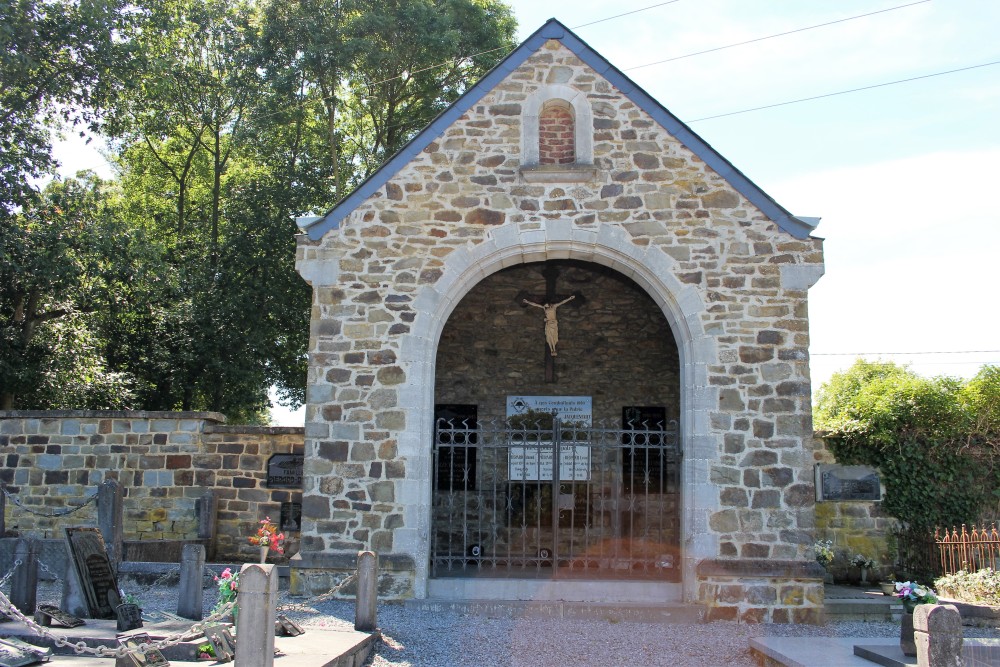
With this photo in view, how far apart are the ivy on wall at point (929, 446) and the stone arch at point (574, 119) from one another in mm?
4958

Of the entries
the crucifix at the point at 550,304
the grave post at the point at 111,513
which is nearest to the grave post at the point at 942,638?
the crucifix at the point at 550,304

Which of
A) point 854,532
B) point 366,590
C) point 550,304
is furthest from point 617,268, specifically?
point 854,532

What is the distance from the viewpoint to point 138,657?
19.3ft

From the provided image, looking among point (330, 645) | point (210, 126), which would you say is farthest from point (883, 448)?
point (210, 126)

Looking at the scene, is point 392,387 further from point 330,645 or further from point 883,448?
point 883,448

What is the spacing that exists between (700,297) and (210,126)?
50.8 ft

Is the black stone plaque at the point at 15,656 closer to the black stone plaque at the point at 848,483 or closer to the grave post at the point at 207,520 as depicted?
the grave post at the point at 207,520

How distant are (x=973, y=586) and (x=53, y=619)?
352 inches

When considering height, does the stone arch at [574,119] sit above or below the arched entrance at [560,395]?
above

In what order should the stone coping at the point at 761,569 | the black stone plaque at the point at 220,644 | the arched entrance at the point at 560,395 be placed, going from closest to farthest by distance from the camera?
1. the black stone plaque at the point at 220,644
2. the stone coping at the point at 761,569
3. the arched entrance at the point at 560,395

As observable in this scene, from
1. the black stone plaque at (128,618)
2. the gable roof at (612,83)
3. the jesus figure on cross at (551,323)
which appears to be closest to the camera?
the black stone plaque at (128,618)

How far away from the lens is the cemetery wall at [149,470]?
39.6ft

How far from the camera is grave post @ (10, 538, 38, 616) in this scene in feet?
25.4

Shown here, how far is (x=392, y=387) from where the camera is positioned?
32.1ft
